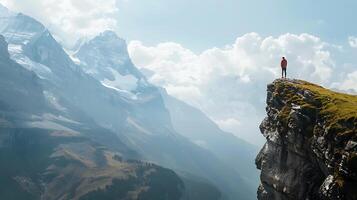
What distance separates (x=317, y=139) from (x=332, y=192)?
26.3 feet

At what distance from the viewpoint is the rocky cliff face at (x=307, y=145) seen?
4853 cm

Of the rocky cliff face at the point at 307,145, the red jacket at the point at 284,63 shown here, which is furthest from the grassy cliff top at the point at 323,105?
the red jacket at the point at 284,63

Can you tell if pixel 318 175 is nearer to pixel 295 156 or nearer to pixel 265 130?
pixel 295 156

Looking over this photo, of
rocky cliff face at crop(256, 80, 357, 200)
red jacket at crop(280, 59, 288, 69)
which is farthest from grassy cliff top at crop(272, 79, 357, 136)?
red jacket at crop(280, 59, 288, 69)

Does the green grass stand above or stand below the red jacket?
below

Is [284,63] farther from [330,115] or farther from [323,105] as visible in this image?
[330,115]

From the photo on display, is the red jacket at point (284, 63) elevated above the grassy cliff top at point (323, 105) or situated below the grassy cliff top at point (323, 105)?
above

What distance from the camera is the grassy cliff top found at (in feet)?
169

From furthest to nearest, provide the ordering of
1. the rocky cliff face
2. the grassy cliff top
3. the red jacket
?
the red jacket, the grassy cliff top, the rocky cliff face

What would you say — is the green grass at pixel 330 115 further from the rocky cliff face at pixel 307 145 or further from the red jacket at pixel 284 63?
the red jacket at pixel 284 63

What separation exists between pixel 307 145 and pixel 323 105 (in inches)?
209

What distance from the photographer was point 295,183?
6062cm

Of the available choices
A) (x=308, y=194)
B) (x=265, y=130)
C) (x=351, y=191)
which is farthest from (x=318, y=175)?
(x=265, y=130)

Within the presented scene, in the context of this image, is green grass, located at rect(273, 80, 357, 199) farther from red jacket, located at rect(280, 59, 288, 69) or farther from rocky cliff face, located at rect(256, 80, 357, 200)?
red jacket, located at rect(280, 59, 288, 69)
